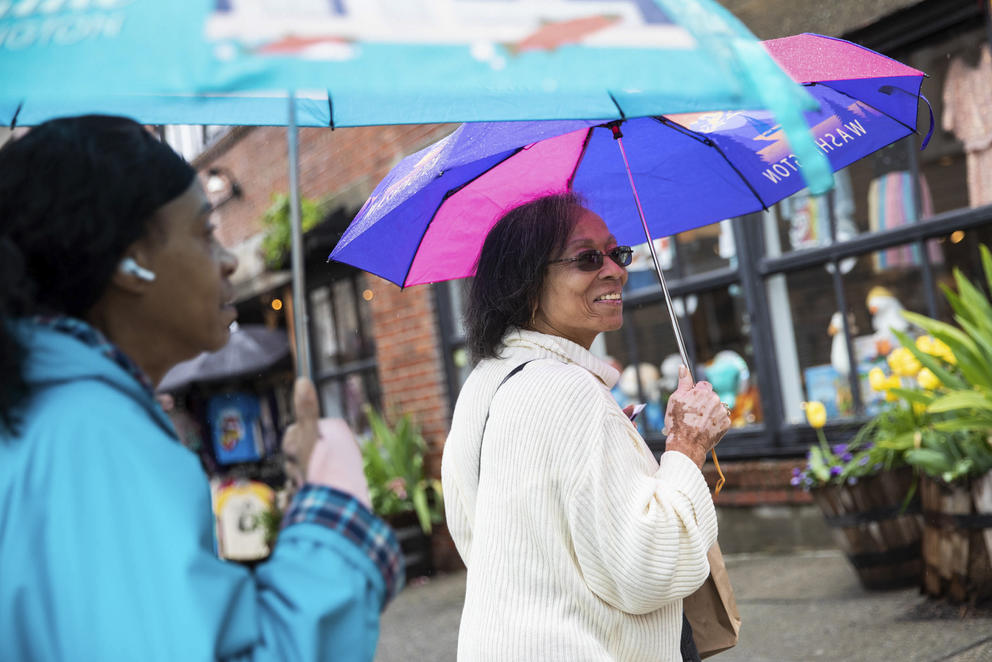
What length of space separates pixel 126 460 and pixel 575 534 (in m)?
1.06

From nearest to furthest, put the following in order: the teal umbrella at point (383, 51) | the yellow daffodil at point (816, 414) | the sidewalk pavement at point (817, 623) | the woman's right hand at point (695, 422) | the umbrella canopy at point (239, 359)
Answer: the teal umbrella at point (383, 51) < the woman's right hand at point (695, 422) < the sidewalk pavement at point (817, 623) < the yellow daffodil at point (816, 414) < the umbrella canopy at point (239, 359)

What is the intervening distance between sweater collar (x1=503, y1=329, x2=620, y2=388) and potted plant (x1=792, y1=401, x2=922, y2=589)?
277 cm

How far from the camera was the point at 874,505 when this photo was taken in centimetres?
468

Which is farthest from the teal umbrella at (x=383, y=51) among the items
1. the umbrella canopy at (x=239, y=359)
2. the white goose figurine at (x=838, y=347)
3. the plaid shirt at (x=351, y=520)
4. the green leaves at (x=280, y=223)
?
the umbrella canopy at (x=239, y=359)

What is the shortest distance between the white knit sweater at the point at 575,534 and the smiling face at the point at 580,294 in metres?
0.31

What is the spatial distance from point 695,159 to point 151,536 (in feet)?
7.65

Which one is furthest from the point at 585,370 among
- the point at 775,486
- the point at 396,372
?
the point at 396,372

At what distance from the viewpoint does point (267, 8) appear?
1209 mm

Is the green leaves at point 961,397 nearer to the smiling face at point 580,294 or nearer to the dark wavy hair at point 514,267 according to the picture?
the smiling face at point 580,294

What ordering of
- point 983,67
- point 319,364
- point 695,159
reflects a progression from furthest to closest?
1. point 319,364
2. point 983,67
3. point 695,159

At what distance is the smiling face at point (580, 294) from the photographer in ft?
7.93

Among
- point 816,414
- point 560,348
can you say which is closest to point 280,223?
point 816,414

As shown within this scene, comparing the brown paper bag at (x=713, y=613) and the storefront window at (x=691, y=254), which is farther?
the storefront window at (x=691, y=254)

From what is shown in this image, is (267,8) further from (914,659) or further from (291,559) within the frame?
(914,659)
